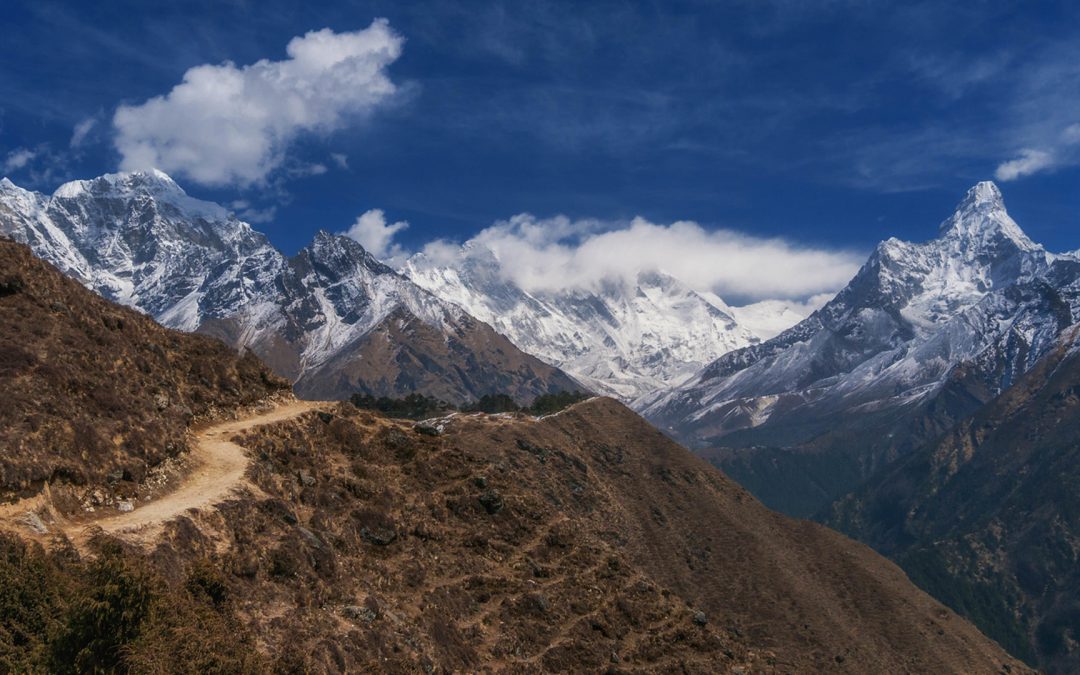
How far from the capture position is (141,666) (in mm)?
36125

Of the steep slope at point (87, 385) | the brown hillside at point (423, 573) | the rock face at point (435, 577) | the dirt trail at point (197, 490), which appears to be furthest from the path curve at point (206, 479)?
the steep slope at point (87, 385)

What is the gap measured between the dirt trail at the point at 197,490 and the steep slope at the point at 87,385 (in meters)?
1.67

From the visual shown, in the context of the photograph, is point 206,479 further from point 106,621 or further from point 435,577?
point 106,621

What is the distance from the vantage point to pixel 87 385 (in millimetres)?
59938

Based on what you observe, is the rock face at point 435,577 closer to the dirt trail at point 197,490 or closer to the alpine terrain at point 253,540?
the alpine terrain at point 253,540

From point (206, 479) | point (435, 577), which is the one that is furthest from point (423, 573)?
point (206, 479)

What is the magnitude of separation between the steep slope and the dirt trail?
167 cm

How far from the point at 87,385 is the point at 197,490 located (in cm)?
1034

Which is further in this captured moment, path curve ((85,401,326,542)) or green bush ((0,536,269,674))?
path curve ((85,401,326,542))

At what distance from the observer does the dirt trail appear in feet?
161

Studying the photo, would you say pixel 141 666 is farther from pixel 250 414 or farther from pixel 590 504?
pixel 590 504

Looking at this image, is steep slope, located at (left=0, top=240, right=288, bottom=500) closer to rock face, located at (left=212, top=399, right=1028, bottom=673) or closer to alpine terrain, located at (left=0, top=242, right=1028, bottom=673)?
alpine terrain, located at (left=0, top=242, right=1028, bottom=673)

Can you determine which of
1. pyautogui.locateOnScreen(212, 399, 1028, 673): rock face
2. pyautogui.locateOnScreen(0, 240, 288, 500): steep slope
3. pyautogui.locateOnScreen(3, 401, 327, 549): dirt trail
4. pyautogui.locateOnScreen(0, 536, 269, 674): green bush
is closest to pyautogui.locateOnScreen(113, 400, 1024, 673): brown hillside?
pyautogui.locateOnScreen(212, 399, 1028, 673): rock face

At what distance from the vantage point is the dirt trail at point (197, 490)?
48.9 meters
